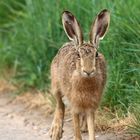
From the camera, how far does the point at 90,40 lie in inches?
267

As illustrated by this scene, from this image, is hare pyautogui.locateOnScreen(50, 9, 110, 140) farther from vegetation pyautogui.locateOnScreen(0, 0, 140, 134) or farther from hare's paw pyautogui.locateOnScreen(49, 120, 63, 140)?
vegetation pyautogui.locateOnScreen(0, 0, 140, 134)

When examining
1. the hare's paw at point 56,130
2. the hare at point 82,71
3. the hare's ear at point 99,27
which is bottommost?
the hare's paw at point 56,130

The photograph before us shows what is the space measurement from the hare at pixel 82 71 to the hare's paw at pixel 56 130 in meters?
0.50

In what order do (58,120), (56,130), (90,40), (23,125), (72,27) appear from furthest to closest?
(23,125), (58,120), (56,130), (72,27), (90,40)

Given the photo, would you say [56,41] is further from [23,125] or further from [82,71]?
[82,71]

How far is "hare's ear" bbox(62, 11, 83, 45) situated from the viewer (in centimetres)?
677

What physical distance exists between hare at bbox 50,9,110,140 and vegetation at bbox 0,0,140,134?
2.00 ft

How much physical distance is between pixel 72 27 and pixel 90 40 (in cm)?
24

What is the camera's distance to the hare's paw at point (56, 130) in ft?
24.6

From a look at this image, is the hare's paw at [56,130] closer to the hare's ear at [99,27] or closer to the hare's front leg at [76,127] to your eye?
the hare's front leg at [76,127]

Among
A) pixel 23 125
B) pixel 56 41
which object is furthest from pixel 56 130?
pixel 56 41

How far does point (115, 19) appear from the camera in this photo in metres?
7.97

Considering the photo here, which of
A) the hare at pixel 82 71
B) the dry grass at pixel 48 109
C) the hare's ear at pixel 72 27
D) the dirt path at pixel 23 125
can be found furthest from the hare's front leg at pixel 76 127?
the hare's ear at pixel 72 27

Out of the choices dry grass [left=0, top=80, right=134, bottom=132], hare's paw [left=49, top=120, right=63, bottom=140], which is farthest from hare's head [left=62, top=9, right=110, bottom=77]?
hare's paw [left=49, top=120, right=63, bottom=140]
